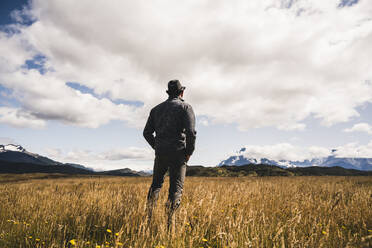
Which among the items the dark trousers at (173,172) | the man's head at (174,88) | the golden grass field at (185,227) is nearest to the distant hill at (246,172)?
the golden grass field at (185,227)

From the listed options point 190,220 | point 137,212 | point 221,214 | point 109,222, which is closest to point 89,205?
point 109,222

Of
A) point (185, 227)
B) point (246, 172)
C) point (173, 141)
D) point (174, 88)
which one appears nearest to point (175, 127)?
point (173, 141)

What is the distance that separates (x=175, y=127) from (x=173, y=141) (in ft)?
0.90

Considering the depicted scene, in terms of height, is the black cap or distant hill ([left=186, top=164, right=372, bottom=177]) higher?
the black cap

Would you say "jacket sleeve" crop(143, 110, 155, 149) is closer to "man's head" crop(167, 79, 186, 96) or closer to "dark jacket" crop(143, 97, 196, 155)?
"dark jacket" crop(143, 97, 196, 155)

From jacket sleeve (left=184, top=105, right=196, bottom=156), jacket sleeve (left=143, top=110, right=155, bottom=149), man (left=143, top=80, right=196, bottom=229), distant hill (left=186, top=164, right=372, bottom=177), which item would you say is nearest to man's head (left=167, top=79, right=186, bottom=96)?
man (left=143, top=80, right=196, bottom=229)

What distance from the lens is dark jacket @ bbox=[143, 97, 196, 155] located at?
3870mm

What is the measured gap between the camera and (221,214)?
3.41m

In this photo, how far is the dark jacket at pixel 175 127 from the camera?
387 cm

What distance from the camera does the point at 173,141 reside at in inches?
155

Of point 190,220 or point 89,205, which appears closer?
point 190,220

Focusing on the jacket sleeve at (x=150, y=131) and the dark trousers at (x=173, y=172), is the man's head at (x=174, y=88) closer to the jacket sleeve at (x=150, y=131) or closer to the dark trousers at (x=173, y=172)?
the jacket sleeve at (x=150, y=131)

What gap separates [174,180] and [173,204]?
16.6 inches

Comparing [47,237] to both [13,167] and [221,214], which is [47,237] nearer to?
[221,214]
